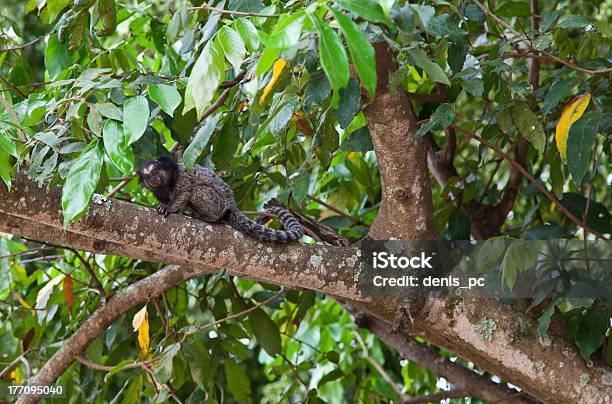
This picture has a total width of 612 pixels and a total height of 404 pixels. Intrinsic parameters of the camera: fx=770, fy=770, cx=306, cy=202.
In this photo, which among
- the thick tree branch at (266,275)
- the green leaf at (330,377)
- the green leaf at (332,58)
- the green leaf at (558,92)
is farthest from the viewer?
the green leaf at (330,377)

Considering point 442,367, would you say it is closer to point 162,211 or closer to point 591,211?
point 591,211

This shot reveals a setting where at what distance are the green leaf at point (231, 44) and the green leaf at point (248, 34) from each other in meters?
0.03

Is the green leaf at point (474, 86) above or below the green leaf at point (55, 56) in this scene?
above

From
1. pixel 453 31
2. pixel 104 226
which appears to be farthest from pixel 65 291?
pixel 453 31

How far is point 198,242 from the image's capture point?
2.33 meters

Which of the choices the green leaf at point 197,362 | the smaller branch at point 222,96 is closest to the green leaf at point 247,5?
the smaller branch at point 222,96

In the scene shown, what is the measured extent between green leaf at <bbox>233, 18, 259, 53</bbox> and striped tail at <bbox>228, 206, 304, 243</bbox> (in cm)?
75

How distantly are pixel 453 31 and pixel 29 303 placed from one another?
8.57 ft

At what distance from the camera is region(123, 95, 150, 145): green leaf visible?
191 cm

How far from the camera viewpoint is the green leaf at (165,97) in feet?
6.84

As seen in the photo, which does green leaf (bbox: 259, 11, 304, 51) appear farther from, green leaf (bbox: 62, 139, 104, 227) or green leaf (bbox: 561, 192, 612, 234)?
green leaf (bbox: 561, 192, 612, 234)

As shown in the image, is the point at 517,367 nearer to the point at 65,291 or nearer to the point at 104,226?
the point at 104,226

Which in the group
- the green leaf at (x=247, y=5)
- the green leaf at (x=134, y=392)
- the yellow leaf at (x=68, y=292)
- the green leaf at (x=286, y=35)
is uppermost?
the green leaf at (x=286, y=35)

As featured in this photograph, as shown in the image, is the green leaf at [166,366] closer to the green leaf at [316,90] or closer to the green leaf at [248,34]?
the green leaf at [316,90]
